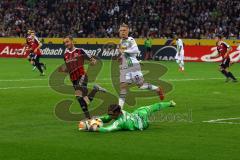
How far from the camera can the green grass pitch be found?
12.9 meters

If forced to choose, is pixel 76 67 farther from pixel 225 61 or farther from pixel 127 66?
pixel 225 61

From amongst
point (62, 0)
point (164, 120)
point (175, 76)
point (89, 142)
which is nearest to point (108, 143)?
point (89, 142)

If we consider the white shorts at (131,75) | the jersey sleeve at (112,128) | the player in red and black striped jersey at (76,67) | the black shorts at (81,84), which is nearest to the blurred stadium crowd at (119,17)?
the white shorts at (131,75)

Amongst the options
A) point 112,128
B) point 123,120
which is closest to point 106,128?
point 112,128

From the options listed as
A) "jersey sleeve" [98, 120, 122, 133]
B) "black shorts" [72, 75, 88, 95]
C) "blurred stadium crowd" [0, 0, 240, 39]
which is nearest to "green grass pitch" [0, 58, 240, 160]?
"jersey sleeve" [98, 120, 122, 133]

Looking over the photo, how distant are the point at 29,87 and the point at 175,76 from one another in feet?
35.9

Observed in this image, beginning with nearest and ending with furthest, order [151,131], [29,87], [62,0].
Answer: [151,131] → [29,87] → [62,0]

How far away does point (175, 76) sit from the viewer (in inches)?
1473

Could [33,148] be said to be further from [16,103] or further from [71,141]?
[16,103]

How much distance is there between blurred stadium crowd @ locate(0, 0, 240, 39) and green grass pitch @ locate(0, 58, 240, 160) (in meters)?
32.7

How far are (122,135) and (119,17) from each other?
4943 centimetres

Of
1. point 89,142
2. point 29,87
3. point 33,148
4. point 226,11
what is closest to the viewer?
point 33,148

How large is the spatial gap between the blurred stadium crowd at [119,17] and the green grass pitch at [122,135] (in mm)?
32721

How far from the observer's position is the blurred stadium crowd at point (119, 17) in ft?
192
